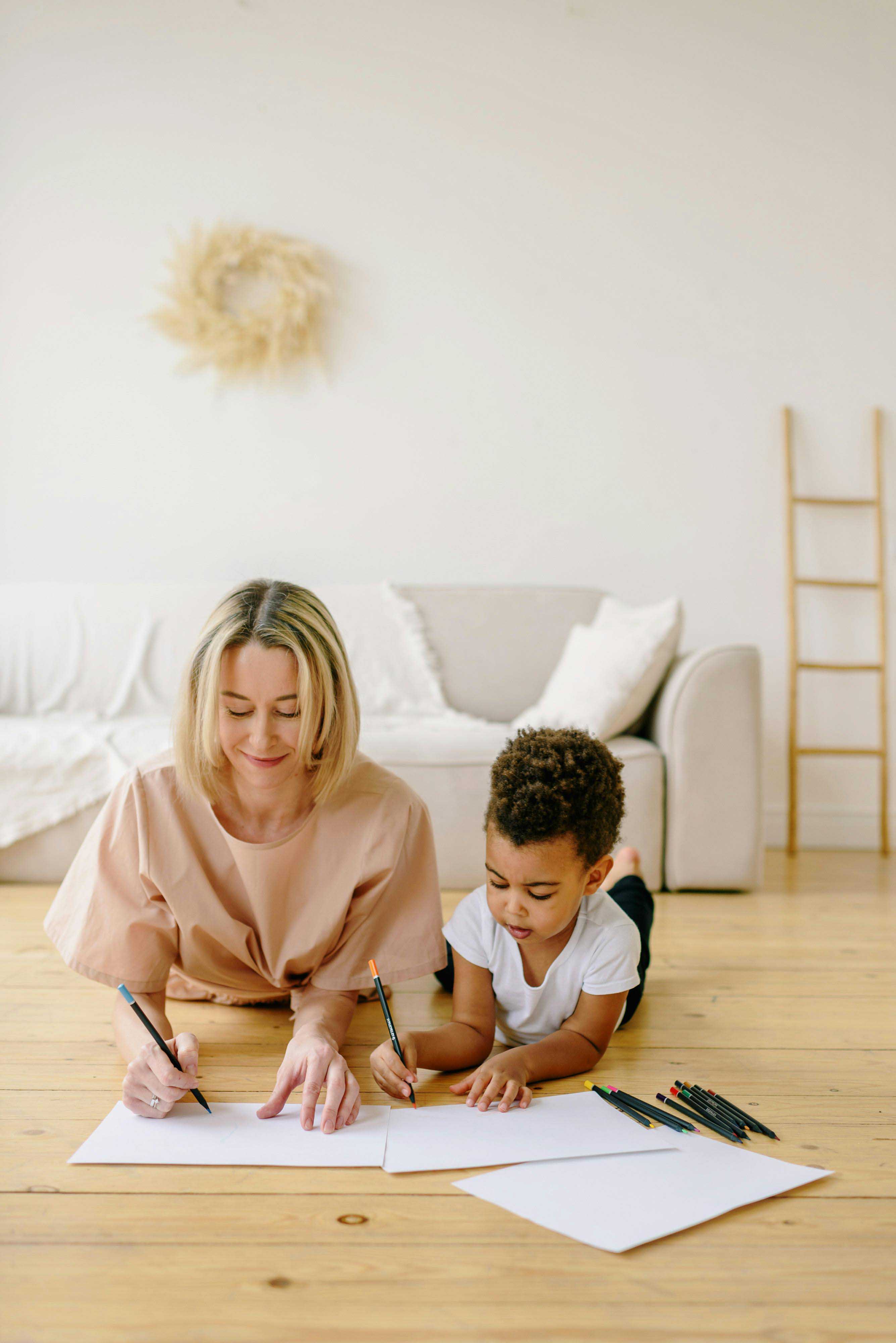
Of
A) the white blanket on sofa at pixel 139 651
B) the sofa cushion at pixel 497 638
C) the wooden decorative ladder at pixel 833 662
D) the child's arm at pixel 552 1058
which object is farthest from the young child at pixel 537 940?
the wooden decorative ladder at pixel 833 662

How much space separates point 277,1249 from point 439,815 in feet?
5.39

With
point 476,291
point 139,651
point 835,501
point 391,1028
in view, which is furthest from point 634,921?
point 476,291

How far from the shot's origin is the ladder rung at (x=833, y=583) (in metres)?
3.30

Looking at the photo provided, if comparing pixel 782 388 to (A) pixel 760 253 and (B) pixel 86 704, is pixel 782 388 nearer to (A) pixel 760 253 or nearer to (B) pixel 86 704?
(A) pixel 760 253

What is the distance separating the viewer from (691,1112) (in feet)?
3.75

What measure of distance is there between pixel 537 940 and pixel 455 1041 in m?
0.16

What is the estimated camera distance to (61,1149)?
1.06 metres

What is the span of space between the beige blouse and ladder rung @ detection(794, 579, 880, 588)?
2274mm

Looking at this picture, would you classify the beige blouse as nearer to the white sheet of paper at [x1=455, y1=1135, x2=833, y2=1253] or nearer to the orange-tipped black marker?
the orange-tipped black marker

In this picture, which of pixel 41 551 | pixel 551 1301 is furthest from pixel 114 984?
pixel 41 551

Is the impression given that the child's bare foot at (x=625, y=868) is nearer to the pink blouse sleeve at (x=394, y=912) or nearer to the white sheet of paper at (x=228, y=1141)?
the pink blouse sleeve at (x=394, y=912)

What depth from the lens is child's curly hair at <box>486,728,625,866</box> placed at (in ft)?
3.96

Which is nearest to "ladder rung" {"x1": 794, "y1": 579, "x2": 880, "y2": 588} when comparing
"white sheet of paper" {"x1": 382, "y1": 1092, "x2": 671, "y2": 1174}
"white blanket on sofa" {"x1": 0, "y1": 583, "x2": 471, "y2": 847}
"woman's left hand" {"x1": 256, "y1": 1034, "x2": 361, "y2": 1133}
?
"white blanket on sofa" {"x1": 0, "y1": 583, "x2": 471, "y2": 847}

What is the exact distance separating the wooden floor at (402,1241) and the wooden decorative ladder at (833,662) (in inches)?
74.3
